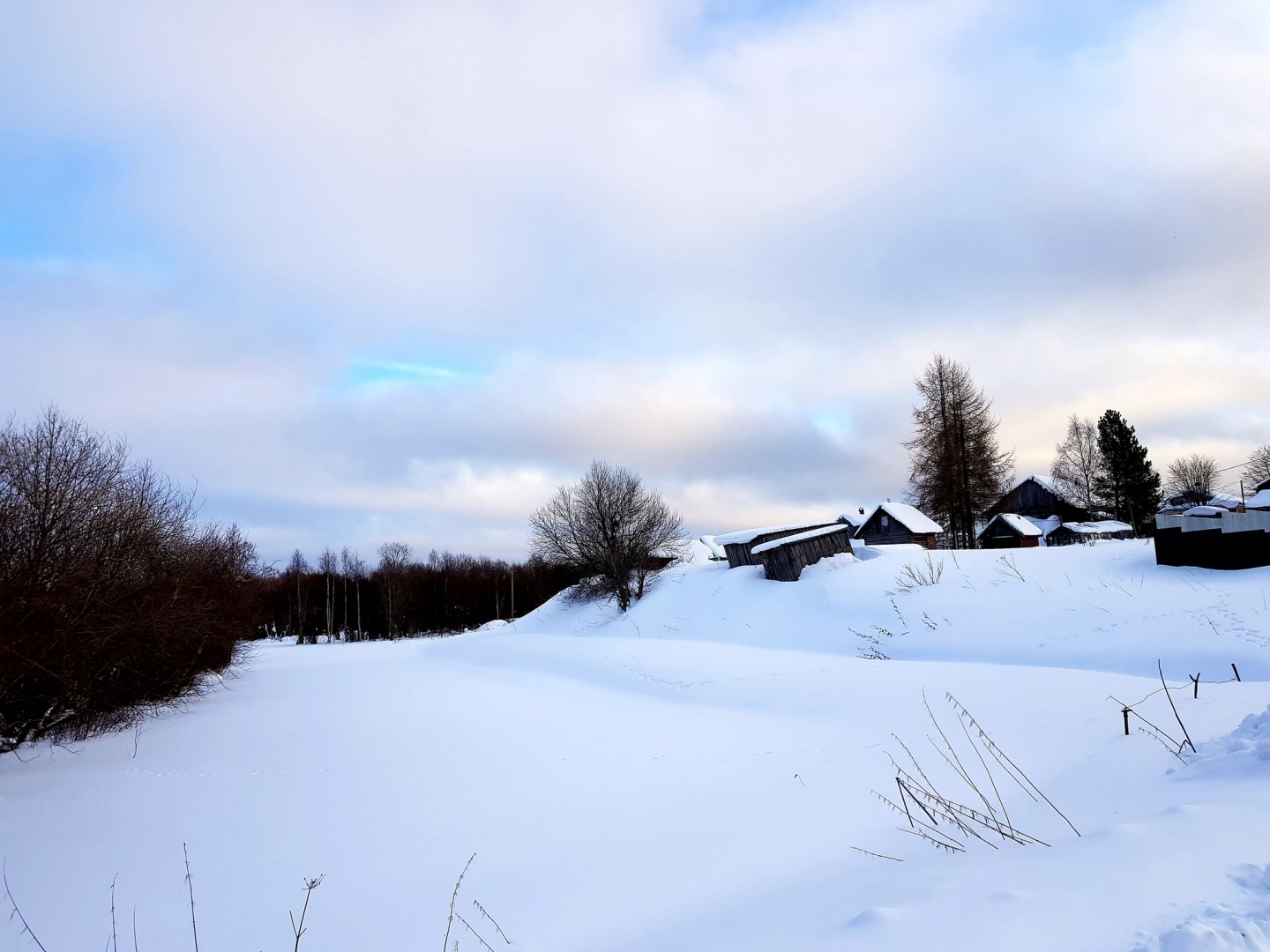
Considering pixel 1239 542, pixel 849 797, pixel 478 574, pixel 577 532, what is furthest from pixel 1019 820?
pixel 478 574

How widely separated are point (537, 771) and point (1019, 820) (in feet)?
18.4

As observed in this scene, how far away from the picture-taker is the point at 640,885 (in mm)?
5375

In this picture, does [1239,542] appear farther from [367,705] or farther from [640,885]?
[367,705]

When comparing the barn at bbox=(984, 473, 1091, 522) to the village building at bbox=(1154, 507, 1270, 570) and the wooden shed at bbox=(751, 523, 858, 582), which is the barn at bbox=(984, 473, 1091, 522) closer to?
the wooden shed at bbox=(751, 523, 858, 582)

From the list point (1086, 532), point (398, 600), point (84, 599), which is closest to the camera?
point (84, 599)

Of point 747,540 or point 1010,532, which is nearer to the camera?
point 747,540

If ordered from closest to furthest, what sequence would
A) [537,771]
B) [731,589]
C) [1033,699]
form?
[537,771], [1033,699], [731,589]

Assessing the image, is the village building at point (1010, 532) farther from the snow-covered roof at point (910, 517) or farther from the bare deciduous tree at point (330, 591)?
the bare deciduous tree at point (330, 591)

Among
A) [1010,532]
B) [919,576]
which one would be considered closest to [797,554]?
[919,576]

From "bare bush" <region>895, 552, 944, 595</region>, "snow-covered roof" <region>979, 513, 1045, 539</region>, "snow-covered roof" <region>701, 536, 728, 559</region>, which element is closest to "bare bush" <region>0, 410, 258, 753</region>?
"bare bush" <region>895, 552, 944, 595</region>

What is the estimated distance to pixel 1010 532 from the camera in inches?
1630

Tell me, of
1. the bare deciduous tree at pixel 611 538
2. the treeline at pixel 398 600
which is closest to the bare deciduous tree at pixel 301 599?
the treeline at pixel 398 600

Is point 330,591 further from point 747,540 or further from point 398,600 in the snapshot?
point 747,540

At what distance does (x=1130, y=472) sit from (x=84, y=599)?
177 feet
